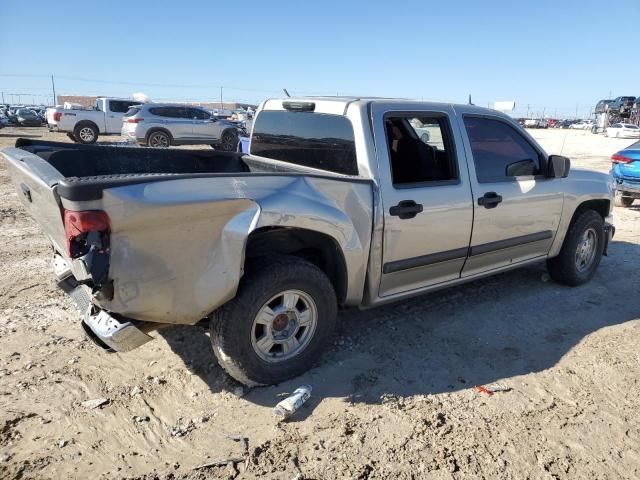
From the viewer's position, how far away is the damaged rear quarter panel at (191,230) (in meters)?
2.55

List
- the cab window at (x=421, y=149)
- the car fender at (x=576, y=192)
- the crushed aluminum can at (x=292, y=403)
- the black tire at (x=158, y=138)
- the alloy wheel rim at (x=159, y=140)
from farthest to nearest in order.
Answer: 1. the alloy wheel rim at (x=159, y=140)
2. the black tire at (x=158, y=138)
3. the car fender at (x=576, y=192)
4. the cab window at (x=421, y=149)
5. the crushed aluminum can at (x=292, y=403)

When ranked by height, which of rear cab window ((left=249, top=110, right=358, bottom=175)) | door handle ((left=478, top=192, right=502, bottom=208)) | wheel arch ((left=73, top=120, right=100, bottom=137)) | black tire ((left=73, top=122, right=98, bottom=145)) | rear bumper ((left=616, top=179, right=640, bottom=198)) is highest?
rear cab window ((left=249, top=110, right=358, bottom=175))

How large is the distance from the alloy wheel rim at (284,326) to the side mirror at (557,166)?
2646 millimetres

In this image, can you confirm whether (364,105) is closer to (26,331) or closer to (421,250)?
(421,250)

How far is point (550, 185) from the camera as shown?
4660 mm

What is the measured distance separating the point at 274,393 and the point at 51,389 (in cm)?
139

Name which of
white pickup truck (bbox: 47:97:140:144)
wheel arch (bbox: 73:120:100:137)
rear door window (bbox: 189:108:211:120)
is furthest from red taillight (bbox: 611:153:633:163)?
wheel arch (bbox: 73:120:100:137)

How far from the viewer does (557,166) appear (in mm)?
4551

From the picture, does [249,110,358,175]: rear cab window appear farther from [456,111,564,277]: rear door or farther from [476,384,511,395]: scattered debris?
[476,384,511,395]: scattered debris

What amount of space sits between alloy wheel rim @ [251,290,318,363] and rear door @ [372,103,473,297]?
0.65 meters

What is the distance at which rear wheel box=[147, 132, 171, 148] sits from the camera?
1830 centimetres

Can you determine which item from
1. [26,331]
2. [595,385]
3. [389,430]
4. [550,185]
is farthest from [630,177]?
[26,331]

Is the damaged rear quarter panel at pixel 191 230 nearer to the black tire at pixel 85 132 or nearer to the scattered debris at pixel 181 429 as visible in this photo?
the scattered debris at pixel 181 429

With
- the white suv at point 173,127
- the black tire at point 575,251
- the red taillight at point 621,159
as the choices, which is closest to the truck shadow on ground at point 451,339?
the black tire at point 575,251
